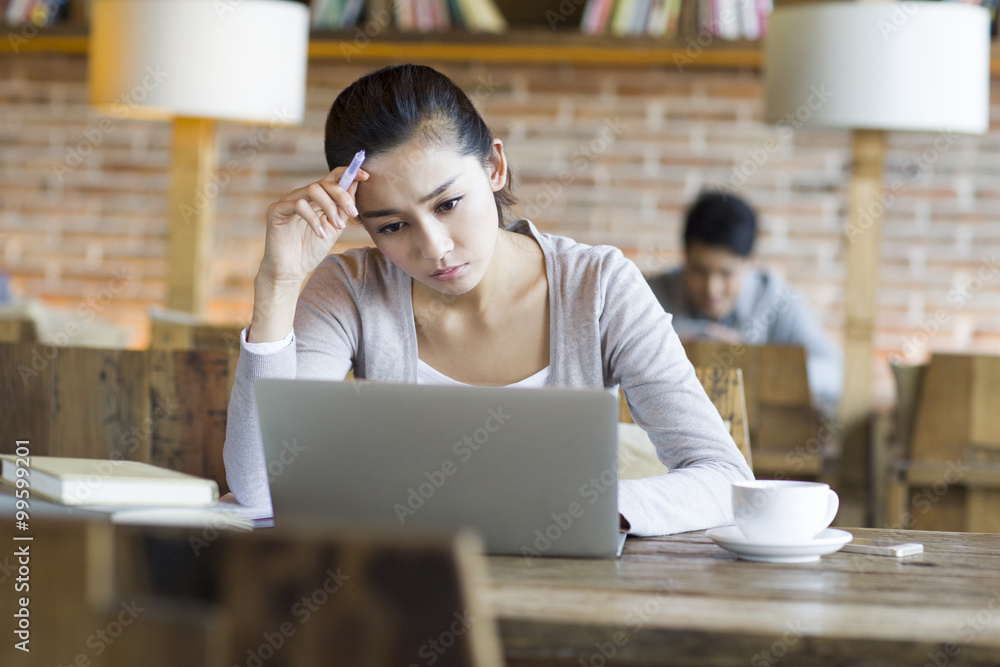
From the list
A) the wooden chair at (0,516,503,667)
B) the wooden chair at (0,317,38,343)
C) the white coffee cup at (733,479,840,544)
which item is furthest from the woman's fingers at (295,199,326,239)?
the wooden chair at (0,317,38,343)

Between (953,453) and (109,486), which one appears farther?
(953,453)

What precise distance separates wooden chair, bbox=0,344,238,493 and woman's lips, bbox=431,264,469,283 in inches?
20.9

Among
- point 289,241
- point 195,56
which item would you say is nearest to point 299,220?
point 289,241

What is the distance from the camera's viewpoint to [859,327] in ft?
9.92

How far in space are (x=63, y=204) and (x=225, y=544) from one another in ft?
12.9

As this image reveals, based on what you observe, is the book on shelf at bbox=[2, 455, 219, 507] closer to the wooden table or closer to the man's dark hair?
the wooden table

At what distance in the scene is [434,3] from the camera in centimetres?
358

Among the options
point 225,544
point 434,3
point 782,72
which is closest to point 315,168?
point 434,3

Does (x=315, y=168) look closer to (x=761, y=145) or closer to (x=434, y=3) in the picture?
(x=434, y=3)

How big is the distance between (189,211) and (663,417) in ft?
7.28

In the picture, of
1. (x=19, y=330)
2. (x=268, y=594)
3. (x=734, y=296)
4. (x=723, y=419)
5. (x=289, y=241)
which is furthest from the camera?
(x=734, y=296)

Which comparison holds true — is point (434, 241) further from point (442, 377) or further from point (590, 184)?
point (590, 184)

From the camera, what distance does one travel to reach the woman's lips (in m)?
1.45

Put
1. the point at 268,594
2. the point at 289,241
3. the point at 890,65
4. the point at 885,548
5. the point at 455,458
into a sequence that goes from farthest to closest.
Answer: the point at 890,65 < the point at 289,241 < the point at 885,548 < the point at 455,458 < the point at 268,594
